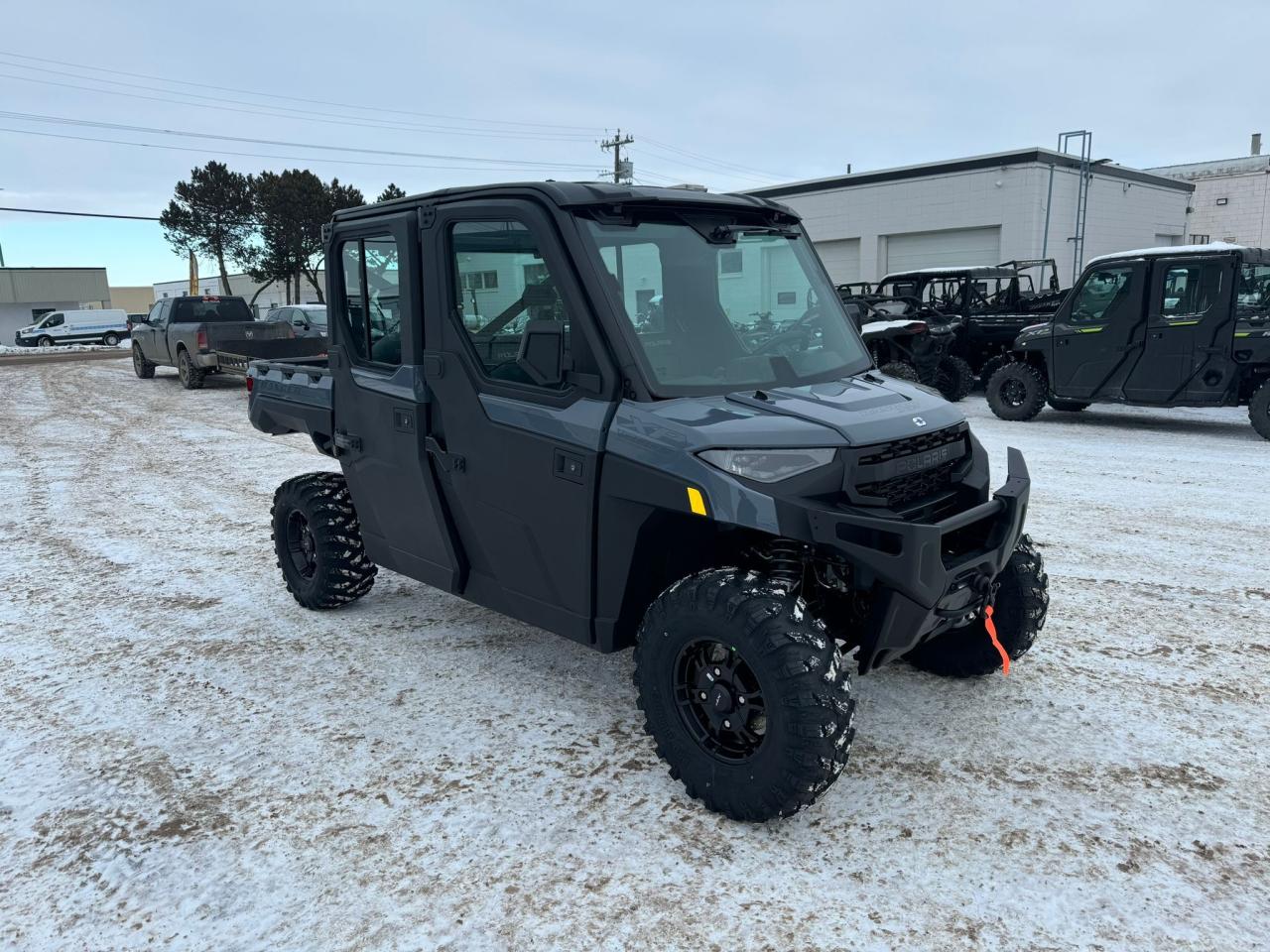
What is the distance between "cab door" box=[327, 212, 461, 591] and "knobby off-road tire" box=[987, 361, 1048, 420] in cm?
982

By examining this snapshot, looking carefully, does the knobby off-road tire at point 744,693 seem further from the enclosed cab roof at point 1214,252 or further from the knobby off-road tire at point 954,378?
the knobby off-road tire at point 954,378

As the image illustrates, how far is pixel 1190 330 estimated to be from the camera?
10211 mm

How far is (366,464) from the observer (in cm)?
454

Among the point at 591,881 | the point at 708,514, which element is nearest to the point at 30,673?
the point at 591,881

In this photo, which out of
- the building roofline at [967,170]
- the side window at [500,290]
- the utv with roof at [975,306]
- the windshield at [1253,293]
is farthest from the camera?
the building roofline at [967,170]

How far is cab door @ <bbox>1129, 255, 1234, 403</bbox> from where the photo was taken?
32.9ft

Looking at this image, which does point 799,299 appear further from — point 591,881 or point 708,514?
point 591,881

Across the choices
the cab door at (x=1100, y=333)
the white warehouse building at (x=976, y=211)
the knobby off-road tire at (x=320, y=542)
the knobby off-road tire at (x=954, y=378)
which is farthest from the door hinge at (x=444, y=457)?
the white warehouse building at (x=976, y=211)

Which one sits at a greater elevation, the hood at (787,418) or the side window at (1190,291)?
the side window at (1190,291)

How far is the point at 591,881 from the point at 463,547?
174 cm

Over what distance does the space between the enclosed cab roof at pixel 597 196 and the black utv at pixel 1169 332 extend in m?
8.29

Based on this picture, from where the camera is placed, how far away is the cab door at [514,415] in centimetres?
338

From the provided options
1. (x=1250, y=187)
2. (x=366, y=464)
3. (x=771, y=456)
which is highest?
(x=1250, y=187)

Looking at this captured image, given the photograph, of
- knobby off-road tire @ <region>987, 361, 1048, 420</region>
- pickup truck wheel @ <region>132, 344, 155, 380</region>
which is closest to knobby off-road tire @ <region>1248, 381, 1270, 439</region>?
knobby off-road tire @ <region>987, 361, 1048, 420</region>
